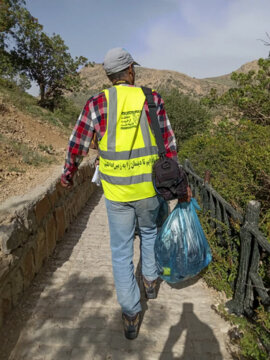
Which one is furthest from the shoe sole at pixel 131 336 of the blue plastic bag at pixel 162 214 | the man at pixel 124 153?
the blue plastic bag at pixel 162 214

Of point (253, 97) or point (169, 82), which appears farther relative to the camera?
point (169, 82)

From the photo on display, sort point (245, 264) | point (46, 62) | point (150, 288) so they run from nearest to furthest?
point (245, 264) < point (150, 288) < point (46, 62)

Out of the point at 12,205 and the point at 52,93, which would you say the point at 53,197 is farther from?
the point at 52,93

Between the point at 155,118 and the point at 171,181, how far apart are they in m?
0.44

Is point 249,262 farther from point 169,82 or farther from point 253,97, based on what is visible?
point 169,82

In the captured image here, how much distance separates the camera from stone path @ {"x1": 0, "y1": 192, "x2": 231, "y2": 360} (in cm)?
174

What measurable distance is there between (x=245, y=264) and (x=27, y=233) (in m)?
1.89

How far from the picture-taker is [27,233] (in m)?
2.29

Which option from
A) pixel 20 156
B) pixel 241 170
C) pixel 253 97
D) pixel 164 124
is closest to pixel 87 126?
pixel 164 124

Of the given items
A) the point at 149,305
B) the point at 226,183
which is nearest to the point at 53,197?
the point at 149,305

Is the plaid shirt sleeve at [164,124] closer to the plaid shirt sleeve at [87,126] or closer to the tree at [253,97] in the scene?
the plaid shirt sleeve at [87,126]

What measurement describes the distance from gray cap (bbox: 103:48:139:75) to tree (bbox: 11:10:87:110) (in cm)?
1465

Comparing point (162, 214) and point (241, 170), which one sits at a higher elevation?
point (241, 170)

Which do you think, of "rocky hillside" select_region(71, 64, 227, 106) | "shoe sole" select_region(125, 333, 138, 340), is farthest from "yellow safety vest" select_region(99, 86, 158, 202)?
"rocky hillside" select_region(71, 64, 227, 106)
